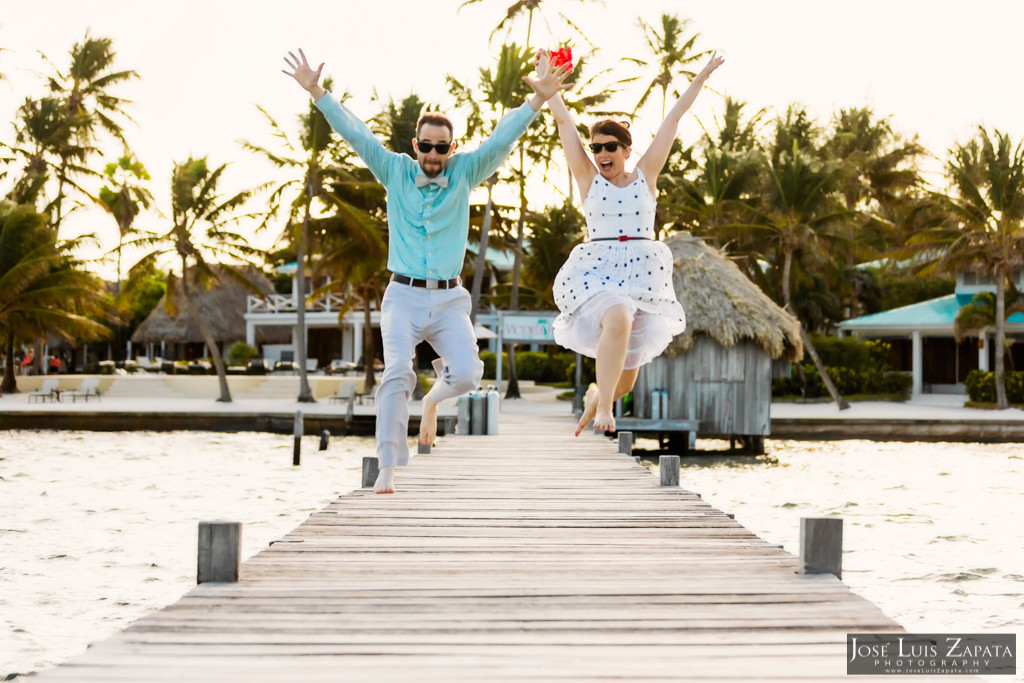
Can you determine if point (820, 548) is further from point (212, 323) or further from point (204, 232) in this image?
point (212, 323)

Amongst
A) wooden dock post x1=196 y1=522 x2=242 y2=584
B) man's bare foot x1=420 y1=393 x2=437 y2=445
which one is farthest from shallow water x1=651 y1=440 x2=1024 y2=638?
wooden dock post x1=196 y1=522 x2=242 y2=584

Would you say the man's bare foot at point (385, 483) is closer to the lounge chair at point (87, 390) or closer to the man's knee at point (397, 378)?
the man's knee at point (397, 378)

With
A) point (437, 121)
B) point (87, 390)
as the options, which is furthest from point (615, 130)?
point (87, 390)

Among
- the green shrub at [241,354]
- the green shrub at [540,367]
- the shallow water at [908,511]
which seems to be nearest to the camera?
the shallow water at [908,511]

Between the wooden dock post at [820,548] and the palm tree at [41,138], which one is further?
the palm tree at [41,138]

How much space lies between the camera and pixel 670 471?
7.35m

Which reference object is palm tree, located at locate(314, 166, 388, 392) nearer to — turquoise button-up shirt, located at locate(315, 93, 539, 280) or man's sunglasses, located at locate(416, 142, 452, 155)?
turquoise button-up shirt, located at locate(315, 93, 539, 280)

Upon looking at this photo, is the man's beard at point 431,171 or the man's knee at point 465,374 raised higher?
the man's beard at point 431,171

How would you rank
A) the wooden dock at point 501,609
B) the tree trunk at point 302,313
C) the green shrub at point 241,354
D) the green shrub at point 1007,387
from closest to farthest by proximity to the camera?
→ the wooden dock at point 501,609, the green shrub at point 1007,387, the tree trunk at point 302,313, the green shrub at point 241,354

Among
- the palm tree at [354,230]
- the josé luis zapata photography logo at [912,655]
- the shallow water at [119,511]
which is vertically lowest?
the shallow water at [119,511]

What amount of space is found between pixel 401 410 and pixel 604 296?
126 cm

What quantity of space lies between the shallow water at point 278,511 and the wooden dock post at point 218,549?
3790mm

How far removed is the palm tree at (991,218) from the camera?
29391mm

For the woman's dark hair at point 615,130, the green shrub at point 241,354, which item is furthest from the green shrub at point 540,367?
the woman's dark hair at point 615,130
